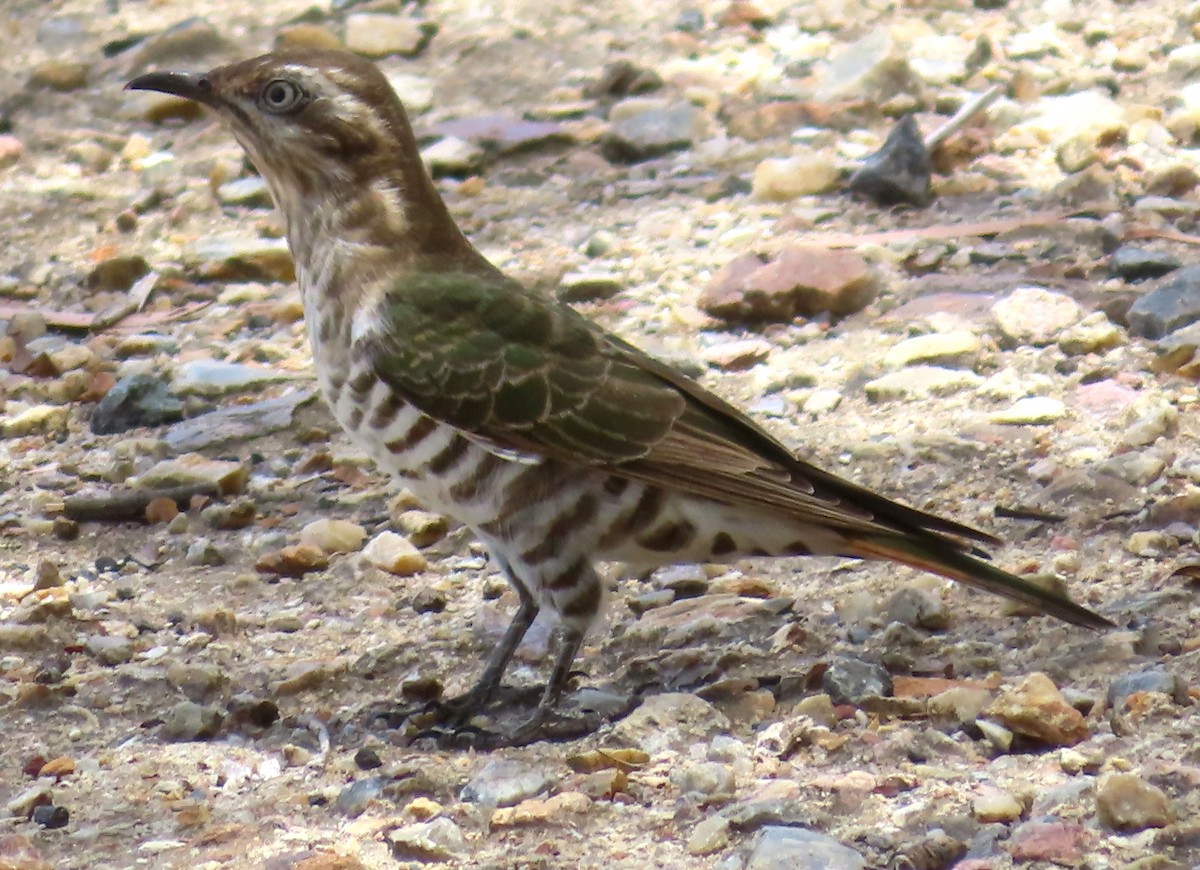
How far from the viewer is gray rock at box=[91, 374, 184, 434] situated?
20.8 ft

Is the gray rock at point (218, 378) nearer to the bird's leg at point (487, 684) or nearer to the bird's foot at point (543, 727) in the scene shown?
the bird's leg at point (487, 684)

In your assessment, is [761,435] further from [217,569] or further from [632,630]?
[217,569]

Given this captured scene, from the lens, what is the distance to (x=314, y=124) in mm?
5016

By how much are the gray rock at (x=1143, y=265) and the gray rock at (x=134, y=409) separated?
318 centimetres

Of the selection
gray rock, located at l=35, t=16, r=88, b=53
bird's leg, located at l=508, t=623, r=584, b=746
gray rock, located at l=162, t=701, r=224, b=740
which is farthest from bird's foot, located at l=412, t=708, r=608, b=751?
gray rock, located at l=35, t=16, r=88, b=53

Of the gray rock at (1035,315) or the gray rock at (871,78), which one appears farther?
the gray rock at (871,78)

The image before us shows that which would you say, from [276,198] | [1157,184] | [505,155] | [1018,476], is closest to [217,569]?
[276,198]

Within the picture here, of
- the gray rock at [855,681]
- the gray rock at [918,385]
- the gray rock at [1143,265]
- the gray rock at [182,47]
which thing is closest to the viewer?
the gray rock at [855,681]

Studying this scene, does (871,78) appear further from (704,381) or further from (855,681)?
(855,681)

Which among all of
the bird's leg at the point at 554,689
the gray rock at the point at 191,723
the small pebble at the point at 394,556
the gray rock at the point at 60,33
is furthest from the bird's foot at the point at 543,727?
the gray rock at the point at 60,33

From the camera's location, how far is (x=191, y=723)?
4.36 meters

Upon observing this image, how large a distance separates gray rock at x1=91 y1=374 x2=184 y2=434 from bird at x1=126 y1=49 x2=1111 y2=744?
155cm

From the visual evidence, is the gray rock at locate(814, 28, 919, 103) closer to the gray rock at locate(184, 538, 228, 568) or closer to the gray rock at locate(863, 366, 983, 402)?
the gray rock at locate(863, 366, 983, 402)

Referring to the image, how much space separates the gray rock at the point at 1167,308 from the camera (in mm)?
6035
